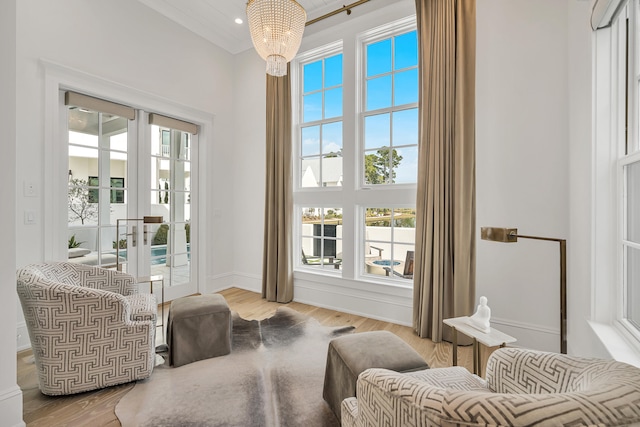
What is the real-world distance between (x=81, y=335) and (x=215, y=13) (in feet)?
12.2

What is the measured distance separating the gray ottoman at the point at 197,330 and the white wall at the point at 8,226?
0.82 m

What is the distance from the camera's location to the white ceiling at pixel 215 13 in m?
3.42

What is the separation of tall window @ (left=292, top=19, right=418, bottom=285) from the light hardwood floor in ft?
1.74

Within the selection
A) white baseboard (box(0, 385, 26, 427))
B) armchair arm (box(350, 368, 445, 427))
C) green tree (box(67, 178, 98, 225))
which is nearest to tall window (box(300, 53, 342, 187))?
green tree (box(67, 178, 98, 225))

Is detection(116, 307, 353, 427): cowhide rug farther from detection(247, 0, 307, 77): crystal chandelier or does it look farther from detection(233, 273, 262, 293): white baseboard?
detection(247, 0, 307, 77): crystal chandelier

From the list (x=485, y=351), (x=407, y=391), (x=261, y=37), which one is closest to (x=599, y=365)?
(x=407, y=391)

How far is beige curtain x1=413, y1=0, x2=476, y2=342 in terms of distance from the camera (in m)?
2.61

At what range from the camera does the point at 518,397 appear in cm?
62

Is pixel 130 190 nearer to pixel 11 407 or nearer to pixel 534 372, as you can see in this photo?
pixel 11 407

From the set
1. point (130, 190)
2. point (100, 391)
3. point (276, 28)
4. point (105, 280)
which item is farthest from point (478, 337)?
point (130, 190)

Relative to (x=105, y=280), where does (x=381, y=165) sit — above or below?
above

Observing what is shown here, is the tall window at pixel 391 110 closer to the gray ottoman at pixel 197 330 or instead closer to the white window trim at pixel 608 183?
the white window trim at pixel 608 183

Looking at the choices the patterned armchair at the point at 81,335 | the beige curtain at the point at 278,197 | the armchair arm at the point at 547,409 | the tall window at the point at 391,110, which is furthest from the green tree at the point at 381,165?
the armchair arm at the point at 547,409

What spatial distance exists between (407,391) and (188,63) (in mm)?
4298
